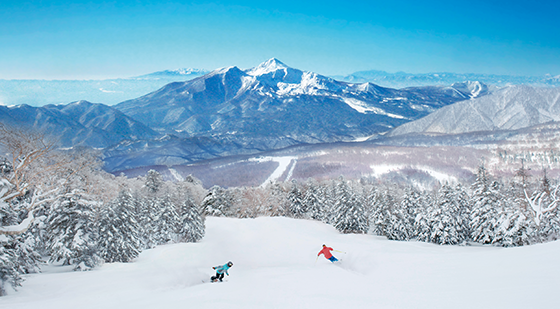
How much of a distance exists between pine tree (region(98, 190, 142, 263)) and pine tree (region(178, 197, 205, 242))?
12849mm

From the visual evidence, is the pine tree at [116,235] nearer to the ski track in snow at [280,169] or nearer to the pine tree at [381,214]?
the pine tree at [381,214]

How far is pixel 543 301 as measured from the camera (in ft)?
23.3

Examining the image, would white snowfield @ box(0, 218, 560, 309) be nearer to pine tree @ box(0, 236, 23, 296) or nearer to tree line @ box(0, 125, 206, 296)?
pine tree @ box(0, 236, 23, 296)

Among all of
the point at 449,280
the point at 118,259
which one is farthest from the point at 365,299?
the point at 118,259

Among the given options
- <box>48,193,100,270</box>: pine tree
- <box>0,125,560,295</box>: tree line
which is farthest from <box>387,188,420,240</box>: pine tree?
<box>48,193,100,270</box>: pine tree

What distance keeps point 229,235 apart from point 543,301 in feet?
115

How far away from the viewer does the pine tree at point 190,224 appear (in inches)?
1510

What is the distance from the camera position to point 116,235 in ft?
80.0

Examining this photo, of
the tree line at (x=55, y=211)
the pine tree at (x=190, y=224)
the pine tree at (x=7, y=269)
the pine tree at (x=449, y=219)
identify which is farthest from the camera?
the pine tree at (x=190, y=224)

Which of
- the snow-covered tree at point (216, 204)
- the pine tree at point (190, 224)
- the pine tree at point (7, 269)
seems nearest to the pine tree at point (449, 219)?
the pine tree at point (190, 224)

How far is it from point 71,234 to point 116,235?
478 centimetres

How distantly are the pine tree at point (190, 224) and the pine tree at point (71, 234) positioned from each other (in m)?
18.4

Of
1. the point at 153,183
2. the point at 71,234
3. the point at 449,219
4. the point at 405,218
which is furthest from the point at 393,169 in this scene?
the point at 71,234

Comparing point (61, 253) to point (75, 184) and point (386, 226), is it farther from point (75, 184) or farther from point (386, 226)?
point (386, 226)
